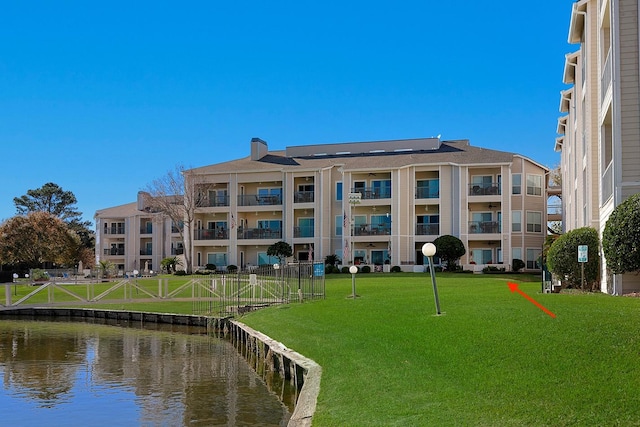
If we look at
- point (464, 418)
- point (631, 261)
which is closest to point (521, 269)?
point (631, 261)

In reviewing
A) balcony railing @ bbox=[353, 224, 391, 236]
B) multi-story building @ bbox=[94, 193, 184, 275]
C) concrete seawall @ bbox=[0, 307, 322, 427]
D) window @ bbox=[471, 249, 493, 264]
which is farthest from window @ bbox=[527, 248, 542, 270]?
multi-story building @ bbox=[94, 193, 184, 275]

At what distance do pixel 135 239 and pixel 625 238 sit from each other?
2513 inches

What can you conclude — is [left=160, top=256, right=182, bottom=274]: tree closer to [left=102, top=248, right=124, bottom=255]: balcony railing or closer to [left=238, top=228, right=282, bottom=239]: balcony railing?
[left=238, top=228, right=282, bottom=239]: balcony railing

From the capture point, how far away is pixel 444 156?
57938 mm

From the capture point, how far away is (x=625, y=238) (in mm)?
17703

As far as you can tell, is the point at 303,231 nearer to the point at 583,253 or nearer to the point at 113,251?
the point at 113,251

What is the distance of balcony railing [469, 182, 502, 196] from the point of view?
55281mm

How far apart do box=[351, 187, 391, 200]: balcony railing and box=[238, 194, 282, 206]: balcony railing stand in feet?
26.3

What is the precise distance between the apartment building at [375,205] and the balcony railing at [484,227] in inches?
3.1

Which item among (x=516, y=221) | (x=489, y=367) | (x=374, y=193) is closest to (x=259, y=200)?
(x=374, y=193)

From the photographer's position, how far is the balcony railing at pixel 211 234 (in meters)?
63.2

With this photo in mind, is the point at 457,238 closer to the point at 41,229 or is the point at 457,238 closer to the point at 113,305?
the point at 113,305

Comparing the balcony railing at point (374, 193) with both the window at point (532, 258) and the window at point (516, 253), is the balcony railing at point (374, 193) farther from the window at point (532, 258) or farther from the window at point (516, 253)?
the window at point (532, 258)

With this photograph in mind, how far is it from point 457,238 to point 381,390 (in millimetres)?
42596
